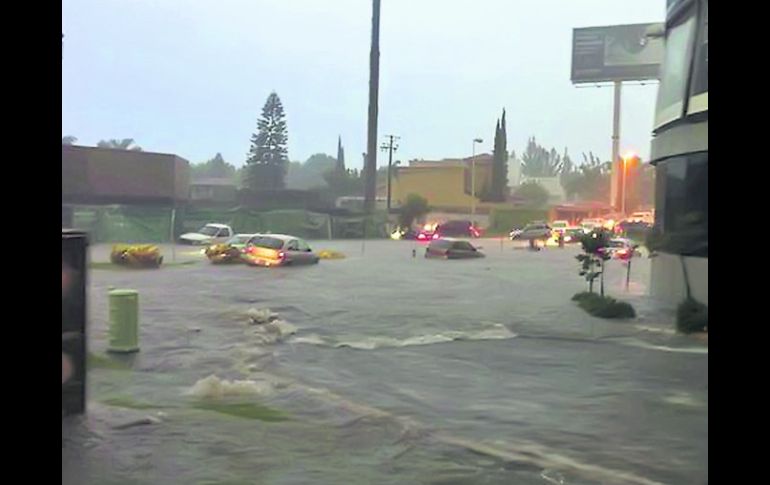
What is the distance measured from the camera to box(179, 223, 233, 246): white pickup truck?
179 cm

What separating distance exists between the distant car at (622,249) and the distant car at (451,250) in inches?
14.5

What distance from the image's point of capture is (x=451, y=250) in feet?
6.43

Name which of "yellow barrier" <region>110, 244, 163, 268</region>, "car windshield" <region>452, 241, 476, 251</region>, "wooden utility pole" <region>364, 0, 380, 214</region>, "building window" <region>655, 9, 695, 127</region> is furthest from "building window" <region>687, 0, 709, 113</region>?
"yellow barrier" <region>110, 244, 163, 268</region>

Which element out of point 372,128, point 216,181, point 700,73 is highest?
point 700,73

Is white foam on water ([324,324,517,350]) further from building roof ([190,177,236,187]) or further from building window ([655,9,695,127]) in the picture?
building window ([655,9,695,127])

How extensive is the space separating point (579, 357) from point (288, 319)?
0.81 meters

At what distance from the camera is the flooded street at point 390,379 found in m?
1.55

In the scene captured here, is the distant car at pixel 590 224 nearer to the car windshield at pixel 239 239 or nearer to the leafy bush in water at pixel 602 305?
the leafy bush in water at pixel 602 305

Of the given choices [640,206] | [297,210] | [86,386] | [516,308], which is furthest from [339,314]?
[640,206]

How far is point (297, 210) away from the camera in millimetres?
1831

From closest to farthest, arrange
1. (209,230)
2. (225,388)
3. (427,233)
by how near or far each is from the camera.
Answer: (225,388) < (209,230) < (427,233)

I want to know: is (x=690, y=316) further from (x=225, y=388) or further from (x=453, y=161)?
(x=225, y=388)

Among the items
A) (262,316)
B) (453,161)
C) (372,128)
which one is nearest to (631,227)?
(453,161)

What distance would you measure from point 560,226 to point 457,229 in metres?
0.29
